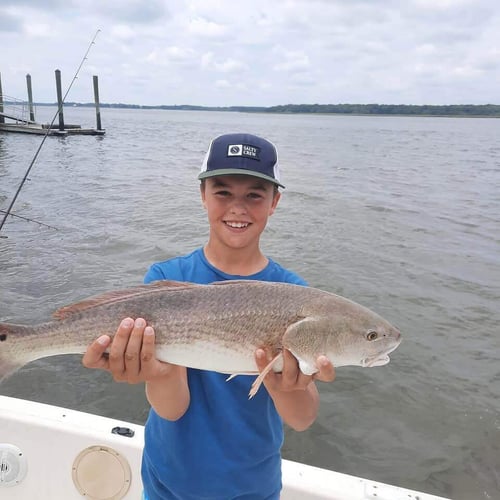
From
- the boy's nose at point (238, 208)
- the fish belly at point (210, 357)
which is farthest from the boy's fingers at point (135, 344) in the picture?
the boy's nose at point (238, 208)

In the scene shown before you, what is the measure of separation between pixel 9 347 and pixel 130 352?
0.71 metres

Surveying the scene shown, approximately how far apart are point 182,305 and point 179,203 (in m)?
15.7

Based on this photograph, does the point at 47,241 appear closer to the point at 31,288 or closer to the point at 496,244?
the point at 31,288

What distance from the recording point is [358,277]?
10.6 m

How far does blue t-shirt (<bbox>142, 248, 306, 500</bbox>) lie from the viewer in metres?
2.44

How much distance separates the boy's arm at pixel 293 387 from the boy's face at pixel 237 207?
698mm

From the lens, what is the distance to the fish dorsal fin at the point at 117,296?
2.47 metres

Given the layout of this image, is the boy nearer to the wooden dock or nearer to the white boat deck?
the white boat deck

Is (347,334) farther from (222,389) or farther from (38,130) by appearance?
(38,130)

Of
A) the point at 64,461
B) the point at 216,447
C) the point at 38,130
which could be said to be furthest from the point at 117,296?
the point at 38,130

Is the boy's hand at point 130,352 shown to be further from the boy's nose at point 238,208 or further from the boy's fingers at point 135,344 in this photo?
the boy's nose at point 238,208

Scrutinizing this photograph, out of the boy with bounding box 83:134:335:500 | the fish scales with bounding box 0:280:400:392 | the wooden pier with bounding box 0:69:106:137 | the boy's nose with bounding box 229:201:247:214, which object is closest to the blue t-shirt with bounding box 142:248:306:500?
the boy with bounding box 83:134:335:500

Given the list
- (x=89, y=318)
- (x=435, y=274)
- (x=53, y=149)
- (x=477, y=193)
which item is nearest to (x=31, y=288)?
(x=89, y=318)

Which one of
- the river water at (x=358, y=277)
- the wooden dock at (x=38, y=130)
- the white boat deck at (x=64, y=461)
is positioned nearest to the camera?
the white boat deck at (x=64, y=461)
